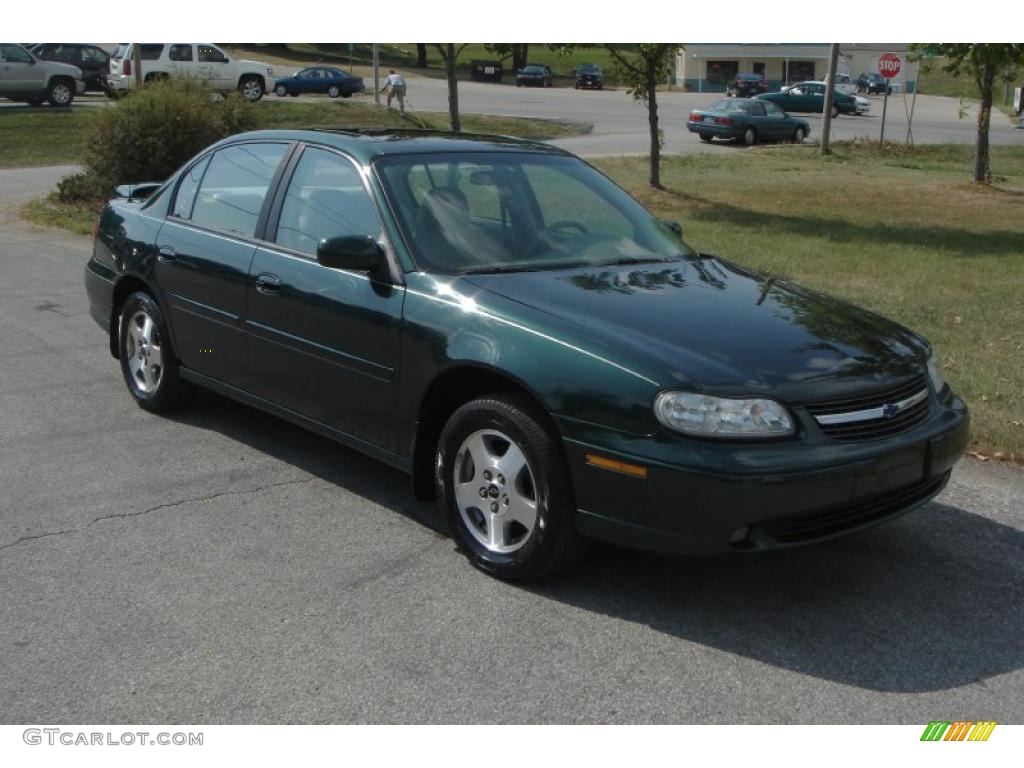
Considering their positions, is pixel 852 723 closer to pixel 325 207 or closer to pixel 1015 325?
pixel 325 207

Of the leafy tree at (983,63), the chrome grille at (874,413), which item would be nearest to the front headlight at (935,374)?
the chrome grille at (874,413)

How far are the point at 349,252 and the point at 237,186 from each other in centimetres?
155

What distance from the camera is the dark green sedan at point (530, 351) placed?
4133 millimetres

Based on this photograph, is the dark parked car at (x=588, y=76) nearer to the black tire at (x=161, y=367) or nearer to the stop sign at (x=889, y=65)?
the stop sign at (x=889, y=65)

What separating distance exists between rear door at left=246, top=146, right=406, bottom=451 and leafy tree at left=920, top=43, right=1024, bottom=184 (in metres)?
15.3

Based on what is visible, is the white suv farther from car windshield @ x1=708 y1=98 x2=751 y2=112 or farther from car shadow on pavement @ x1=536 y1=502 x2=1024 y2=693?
car shadow on pavement @ x1=536 y1=502 x2=1024 y2=693

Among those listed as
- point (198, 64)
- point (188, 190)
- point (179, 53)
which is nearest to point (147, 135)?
point (188, 190)

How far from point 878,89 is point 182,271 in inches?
2693

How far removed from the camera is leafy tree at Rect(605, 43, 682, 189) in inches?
734

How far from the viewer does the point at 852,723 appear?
3586 mm

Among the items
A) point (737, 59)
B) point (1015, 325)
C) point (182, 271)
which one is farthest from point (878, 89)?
point (182, 271)

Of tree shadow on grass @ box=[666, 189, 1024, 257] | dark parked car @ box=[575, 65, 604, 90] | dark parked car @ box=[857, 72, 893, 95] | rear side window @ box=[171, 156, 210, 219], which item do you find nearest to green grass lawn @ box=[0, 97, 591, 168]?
tree shadow on grass @ box=[666, 189, 1024, 257]

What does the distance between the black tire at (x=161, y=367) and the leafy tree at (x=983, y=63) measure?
49.7ft

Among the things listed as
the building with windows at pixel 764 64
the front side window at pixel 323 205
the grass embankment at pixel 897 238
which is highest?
the building with windows at pixel 764 64
